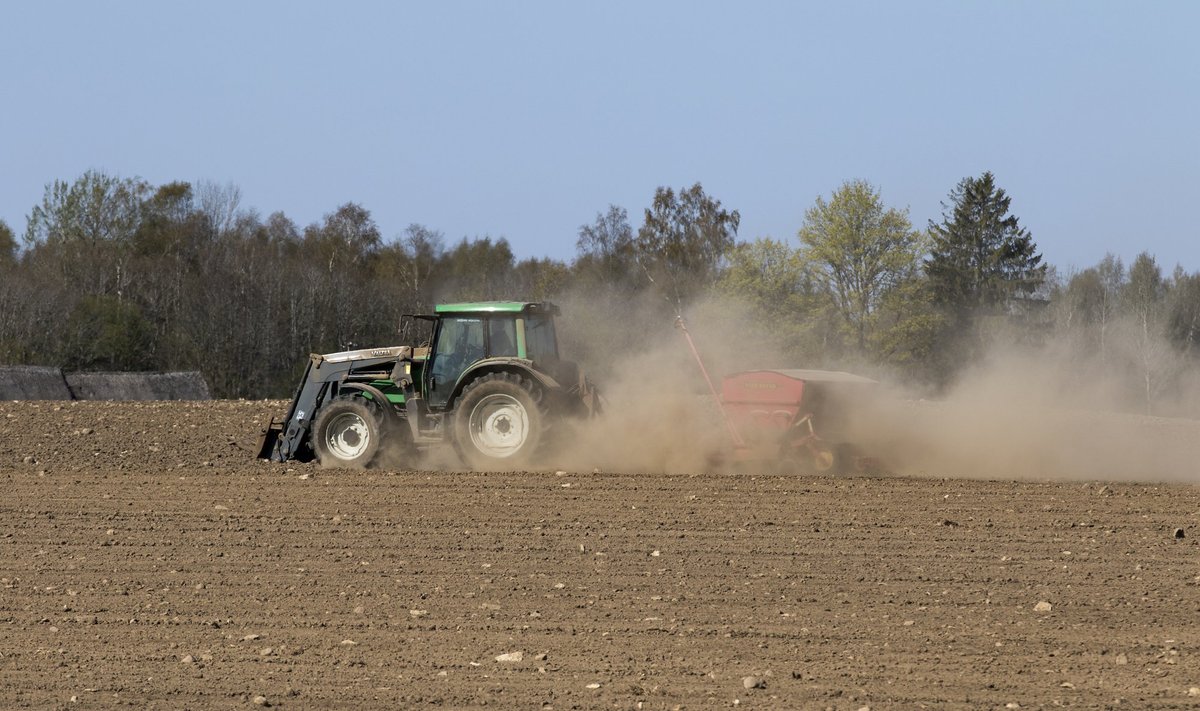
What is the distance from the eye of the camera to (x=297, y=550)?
9.65 metres

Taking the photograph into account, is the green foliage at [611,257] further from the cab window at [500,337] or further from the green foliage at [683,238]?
the cab window at [500,337]

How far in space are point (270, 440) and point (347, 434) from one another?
3.72ft

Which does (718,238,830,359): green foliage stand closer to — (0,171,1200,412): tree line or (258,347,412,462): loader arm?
(0,171,1200,412): tree line

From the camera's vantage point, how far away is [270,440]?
15523 millimetres

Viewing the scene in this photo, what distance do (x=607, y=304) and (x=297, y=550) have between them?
12993mm

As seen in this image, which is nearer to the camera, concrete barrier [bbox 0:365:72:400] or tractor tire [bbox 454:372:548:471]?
tractor tire [bbox 454:372:548:471]

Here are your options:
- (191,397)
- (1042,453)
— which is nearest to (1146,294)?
(191,397)

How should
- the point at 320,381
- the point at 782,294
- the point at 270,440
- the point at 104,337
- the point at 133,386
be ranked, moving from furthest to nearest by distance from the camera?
the point at 104,337
the point at 782,294
the point at 133,386
the point at 270,440
the point at 320,381

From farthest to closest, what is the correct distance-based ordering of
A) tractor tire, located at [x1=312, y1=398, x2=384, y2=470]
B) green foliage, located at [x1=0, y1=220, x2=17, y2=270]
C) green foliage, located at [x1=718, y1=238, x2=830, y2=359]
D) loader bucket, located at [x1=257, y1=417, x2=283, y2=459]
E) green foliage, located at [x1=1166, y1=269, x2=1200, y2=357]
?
green foliage, located at [x1=0, y1=220, x2=17, y2=270]
green foliage, located at [x1=1166, y1=269, x2=1200, y2=357]
green foliage, located at [x1=718, y1=238, x2=830, y2=359]
loader bucket, located at [x1=257, y1=417, x2=283, y2=459]
tractor tire, located at [x1=312, y1=398, x2=384, y2=470]

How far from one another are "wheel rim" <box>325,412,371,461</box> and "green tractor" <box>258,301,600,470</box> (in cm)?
1

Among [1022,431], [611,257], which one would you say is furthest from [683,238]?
[1022,431]

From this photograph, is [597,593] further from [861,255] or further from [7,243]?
[7,243]

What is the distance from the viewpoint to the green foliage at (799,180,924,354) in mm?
45562

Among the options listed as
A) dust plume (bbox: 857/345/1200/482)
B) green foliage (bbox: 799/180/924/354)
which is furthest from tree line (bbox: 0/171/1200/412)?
dust plume (bbox: 857/345/1200/482)
